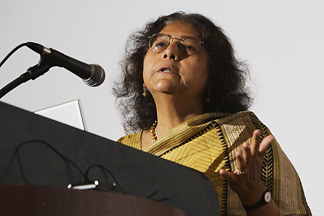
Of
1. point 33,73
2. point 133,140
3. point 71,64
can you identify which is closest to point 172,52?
point 133,140

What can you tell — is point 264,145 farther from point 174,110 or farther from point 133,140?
point 133,140

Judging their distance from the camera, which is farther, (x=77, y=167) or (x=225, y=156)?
(x=225, y=156)

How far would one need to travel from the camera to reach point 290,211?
168 centimetres

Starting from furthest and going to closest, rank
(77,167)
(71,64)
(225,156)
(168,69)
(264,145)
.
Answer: (168,69)
(225,156)
(71,64)
(264,145)
(77,167)

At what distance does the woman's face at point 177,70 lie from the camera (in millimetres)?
1825

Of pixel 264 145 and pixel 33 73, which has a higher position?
pixel 33 73

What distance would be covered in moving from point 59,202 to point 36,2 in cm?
228

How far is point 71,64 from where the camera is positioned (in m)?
1.50

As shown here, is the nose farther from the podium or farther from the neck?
the podium

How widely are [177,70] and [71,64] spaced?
43 cm

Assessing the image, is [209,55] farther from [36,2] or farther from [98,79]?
[36,2]

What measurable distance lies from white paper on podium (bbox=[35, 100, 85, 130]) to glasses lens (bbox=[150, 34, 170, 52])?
37cm

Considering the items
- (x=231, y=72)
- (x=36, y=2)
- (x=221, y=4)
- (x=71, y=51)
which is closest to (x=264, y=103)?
(x=231, y=72)

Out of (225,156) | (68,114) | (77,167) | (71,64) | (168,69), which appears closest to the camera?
(77,167)
